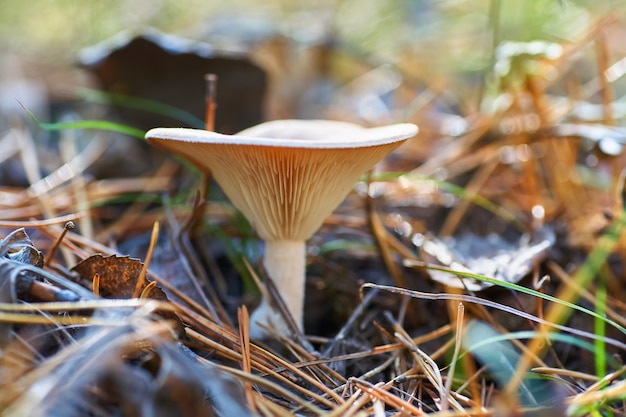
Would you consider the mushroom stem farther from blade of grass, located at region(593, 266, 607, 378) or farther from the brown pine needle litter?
blade of grass, located at region(593, 266, 607, 378)

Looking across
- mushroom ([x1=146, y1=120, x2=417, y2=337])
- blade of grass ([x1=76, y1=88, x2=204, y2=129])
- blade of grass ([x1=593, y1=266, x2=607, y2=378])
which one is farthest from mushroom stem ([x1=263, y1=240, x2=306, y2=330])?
blade of grass ([x1=76, y1=88, x2=204, y2=129])

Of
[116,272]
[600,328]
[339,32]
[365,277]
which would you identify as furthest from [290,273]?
[339,32]

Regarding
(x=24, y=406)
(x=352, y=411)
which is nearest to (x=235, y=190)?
(x=352, y=411)

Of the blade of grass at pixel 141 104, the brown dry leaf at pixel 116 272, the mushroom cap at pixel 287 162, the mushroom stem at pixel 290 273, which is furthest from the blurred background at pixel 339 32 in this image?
the brown dry leaf at pixel 116 272

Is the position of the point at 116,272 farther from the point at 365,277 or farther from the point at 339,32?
the point at 339,32

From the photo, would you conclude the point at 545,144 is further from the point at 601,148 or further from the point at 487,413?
the point at 487,413
